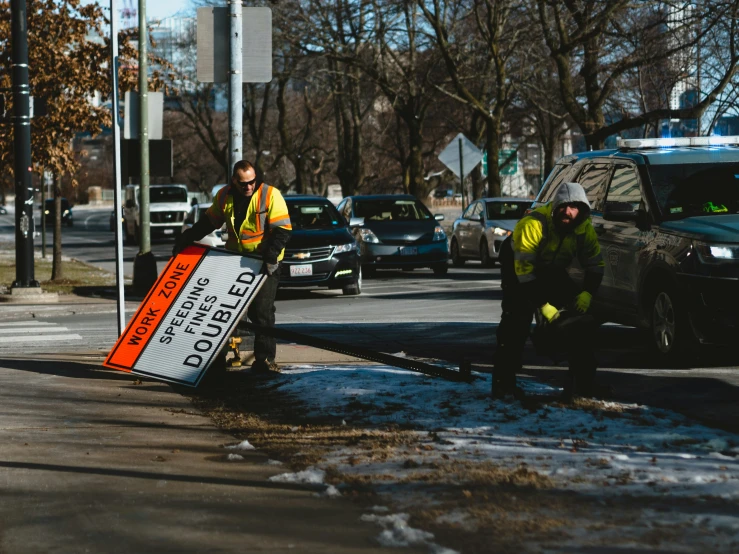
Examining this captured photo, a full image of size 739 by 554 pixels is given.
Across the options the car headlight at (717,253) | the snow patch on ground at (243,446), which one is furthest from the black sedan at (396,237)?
the snow patch on ground at (243,446)

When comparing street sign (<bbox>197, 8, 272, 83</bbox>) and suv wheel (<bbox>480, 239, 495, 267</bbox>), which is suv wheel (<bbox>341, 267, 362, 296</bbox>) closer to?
street sign (<bbox>197, 8, 272, 83</bbox>)

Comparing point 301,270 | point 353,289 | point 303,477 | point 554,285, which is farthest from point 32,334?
point 303,477

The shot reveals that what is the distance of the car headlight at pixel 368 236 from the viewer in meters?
23.9

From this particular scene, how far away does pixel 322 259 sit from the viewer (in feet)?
61.9

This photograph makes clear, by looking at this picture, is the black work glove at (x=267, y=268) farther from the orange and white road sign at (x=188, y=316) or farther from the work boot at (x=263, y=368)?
the work boot at (x=263, y=368)

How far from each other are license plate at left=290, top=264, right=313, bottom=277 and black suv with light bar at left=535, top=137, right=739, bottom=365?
7.05 m

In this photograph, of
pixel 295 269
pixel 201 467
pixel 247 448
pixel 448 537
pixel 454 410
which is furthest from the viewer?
pixel 295 269

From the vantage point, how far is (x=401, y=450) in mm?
6992

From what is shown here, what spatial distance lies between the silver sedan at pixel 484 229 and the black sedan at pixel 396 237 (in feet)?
8.40

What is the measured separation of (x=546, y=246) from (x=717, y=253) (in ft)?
7.02

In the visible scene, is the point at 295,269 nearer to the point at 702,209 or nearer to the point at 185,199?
the point at 702,209

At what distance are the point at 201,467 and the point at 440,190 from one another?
129 meters

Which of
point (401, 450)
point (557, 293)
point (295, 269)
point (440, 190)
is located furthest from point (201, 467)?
point (440, 190)

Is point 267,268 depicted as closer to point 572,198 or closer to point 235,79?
point 235,79
